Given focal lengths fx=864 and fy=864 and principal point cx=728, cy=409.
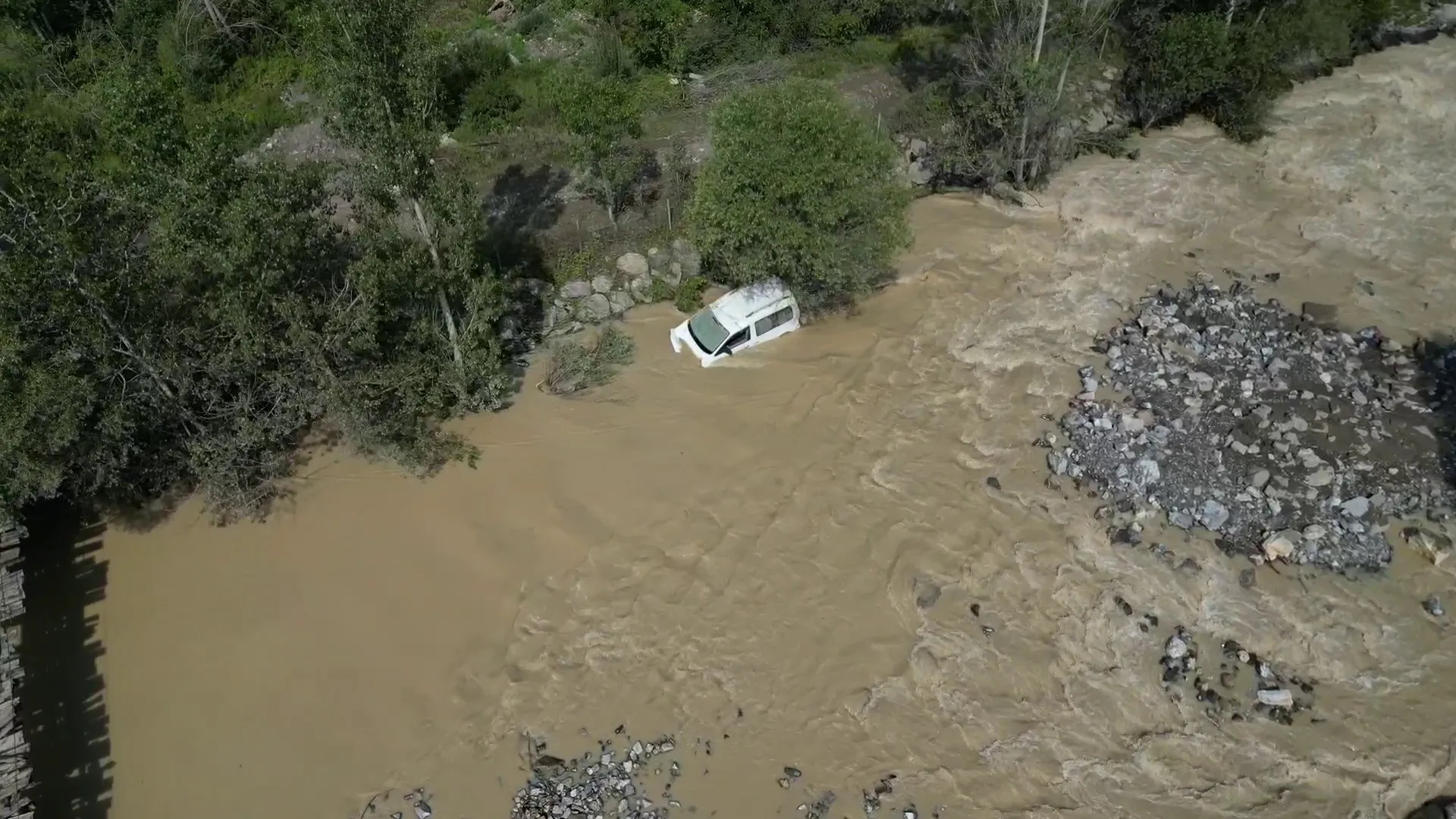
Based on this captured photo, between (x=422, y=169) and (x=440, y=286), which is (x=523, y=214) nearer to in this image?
(x=440, y=286)

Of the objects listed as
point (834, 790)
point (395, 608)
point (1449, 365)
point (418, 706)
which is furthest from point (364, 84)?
point (1449, 365)

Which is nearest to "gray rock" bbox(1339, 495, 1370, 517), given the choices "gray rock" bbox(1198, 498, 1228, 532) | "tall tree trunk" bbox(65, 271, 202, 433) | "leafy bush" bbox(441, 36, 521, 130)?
"gray rock" bbox(1198, 498, 1228, 532)

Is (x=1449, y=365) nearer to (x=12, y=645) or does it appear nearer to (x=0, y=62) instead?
(x=12, y=645)

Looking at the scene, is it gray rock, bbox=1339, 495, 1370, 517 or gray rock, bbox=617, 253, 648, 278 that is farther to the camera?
gray rock, bbox=617, 253, 648, 278

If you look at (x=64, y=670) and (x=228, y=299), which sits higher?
(x=228, y=299)

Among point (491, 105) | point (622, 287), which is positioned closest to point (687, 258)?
point (622, 287)

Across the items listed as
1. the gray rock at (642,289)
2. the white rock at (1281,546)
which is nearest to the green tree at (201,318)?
the gray rock at (642,289)

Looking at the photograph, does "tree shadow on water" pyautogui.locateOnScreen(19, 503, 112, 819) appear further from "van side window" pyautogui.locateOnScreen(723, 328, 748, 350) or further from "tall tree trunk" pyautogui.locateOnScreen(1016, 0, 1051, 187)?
"tall tree trunk" pyautogui.locateOnScreen(1016, 0, 1051, 187)
